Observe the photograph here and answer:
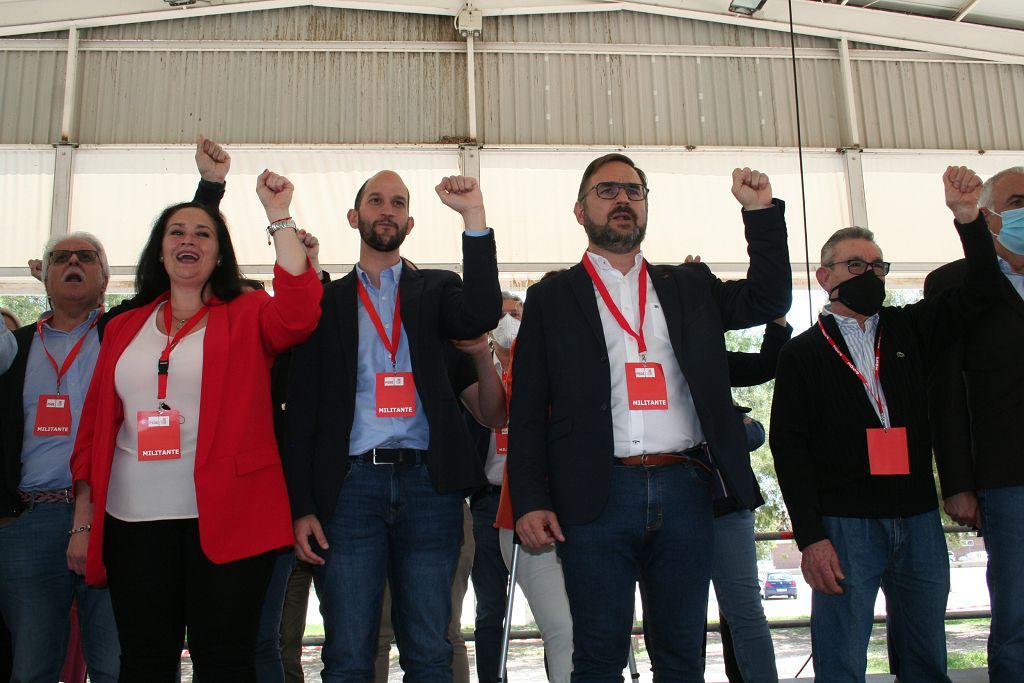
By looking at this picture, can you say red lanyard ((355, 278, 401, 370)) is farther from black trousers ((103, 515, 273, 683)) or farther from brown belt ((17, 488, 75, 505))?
brown belt ((17, 488, 75, 505))

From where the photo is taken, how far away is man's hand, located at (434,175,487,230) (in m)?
2.24

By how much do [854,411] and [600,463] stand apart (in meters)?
0.91

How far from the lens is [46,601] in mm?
2611

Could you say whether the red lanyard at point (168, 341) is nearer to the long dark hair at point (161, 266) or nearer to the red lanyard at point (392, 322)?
the long dark hair at point (161, 266)

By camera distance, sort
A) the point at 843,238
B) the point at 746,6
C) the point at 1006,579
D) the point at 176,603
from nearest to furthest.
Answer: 1. the point at 176,603
2. the point at 1006,579
3. the point at 843,238
4. the point at 746,6

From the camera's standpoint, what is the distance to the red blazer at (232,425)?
2.05 metres

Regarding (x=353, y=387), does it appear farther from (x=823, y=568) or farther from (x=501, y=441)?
(x=823, y=568)

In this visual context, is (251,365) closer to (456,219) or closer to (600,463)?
(600,463)

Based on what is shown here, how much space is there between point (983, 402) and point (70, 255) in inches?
113

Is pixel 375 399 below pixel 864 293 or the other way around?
below

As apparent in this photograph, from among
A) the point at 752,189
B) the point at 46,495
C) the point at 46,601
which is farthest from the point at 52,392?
the point at 752,189

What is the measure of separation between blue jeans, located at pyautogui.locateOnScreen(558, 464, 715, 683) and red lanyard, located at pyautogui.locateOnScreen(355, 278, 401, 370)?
2.18ft

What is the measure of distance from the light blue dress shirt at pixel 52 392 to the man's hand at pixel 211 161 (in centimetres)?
66

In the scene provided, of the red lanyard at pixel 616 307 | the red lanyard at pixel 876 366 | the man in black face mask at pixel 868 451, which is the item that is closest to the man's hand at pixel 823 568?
the man in black face mask at pixel 868 451
